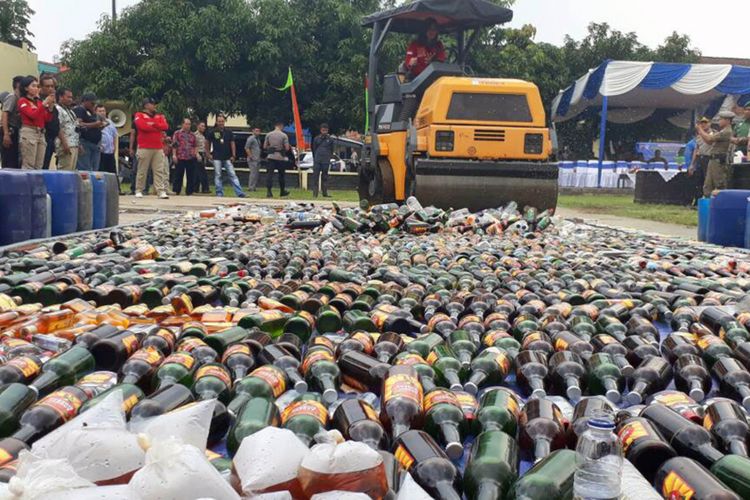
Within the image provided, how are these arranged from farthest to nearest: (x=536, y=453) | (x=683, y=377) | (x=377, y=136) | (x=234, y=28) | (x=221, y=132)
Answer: (x=234, y=28), (x=221, y=132), (x=377, y=136), (x=683, y=377), (x=536, y=453)

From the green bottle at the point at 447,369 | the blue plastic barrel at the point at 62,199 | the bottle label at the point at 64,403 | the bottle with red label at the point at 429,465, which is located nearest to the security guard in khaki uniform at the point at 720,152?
the blue plastic barrel at the point at 62,199

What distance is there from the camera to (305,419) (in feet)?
7.27

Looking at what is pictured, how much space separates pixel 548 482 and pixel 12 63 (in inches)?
1329

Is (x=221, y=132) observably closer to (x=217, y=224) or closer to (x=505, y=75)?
(x=217, y=224)

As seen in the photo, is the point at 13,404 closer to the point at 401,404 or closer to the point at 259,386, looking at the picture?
the point at 259,386

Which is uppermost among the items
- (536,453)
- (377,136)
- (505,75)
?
(505,75)

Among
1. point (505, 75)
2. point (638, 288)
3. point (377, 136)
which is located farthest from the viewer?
point (505, 75)

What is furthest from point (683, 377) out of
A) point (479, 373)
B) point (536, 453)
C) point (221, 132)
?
point (221, 132)

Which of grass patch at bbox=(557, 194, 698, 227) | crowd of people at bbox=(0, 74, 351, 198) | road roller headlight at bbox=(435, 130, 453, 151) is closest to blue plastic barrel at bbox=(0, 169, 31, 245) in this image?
crowd of people at bbox=(0, 74, 351, 198)

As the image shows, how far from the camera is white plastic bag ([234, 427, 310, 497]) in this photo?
1598 mm

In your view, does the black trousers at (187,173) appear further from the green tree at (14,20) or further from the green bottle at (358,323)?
the green tree at (14,20)

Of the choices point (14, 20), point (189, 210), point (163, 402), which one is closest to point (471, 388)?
point (163, 402)

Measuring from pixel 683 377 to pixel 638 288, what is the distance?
218cm

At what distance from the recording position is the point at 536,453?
214 cm
